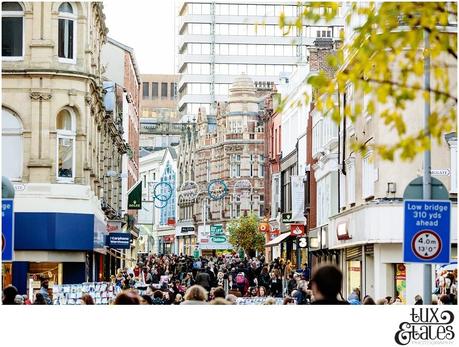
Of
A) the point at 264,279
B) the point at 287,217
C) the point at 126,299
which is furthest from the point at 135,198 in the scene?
the point at 126,299

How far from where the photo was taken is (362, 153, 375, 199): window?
38.6m

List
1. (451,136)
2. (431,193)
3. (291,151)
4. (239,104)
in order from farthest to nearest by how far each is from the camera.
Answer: (239,104) < (291,151) < (451,136) < (431,193)

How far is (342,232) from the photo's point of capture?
4228 cm

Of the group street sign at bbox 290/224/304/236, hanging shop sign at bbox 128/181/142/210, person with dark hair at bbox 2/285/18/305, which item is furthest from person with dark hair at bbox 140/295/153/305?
hanging shop sign at bbox 128/181/142/210

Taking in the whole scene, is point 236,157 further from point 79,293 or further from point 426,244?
point 426,244

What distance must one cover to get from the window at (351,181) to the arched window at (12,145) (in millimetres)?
10631

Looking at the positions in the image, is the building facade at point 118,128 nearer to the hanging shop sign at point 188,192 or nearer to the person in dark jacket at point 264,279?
the person in dark jacket at point 264,279

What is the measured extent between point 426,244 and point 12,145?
2153 centimetres

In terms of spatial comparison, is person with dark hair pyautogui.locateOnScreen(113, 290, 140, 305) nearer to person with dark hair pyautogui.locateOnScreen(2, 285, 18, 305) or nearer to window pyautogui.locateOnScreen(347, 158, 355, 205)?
person with dark hair pyautogui.locateOnScreen(2, 285, 18, 305)

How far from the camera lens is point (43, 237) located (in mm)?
36406
